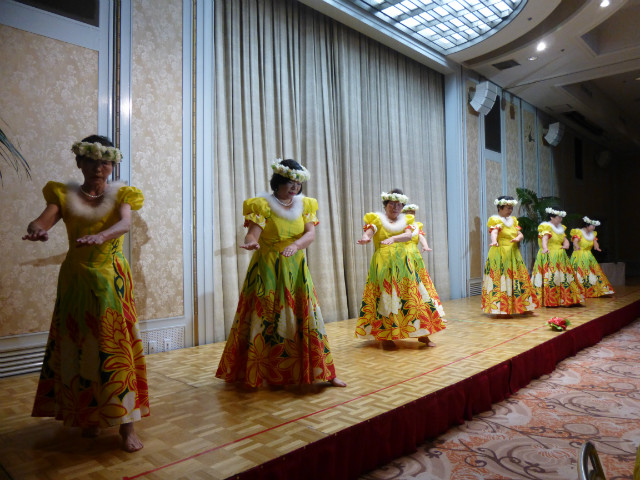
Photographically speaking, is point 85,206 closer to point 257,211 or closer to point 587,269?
point 257,211

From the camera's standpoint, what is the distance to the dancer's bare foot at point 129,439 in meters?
1.97

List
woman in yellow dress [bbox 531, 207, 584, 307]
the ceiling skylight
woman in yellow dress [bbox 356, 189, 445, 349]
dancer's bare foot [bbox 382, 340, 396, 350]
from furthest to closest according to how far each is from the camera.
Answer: woman in yellow dress [bbox 531, 207, 584, 307] < the ceiling skylight < dancer's bare foot [bbox 382, 340, 396, 350] < woman in yellow dress [bbox 356, 189, 445, 349]

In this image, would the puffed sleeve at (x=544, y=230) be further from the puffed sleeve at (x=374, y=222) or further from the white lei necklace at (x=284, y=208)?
the white lei necklace at (x=284, y=208)

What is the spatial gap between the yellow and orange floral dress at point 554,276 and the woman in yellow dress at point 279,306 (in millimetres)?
4796

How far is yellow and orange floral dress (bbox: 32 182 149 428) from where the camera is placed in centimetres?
194

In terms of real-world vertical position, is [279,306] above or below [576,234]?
below

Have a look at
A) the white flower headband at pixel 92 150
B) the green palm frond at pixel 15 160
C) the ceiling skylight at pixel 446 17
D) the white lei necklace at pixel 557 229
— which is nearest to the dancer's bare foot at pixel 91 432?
the white flower headband at pixel 92 150

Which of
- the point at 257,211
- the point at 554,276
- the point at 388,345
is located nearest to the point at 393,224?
the point at 388,345

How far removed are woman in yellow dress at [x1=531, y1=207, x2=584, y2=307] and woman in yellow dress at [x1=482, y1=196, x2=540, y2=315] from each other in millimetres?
983

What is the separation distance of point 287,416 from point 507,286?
4.04m

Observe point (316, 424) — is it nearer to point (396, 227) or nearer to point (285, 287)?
point (285, 287)

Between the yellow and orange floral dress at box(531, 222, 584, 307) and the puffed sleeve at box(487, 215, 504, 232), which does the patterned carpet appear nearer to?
the puffed sleeve at box(487, 215, 504, 232)

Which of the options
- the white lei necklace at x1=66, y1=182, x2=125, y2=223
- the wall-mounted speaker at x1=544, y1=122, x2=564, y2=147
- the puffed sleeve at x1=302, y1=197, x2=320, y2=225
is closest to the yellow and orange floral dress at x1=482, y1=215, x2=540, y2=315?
the puffed sleeve at x1=302, y1=197, x2=320, y2=225

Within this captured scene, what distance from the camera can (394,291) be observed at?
394cm
